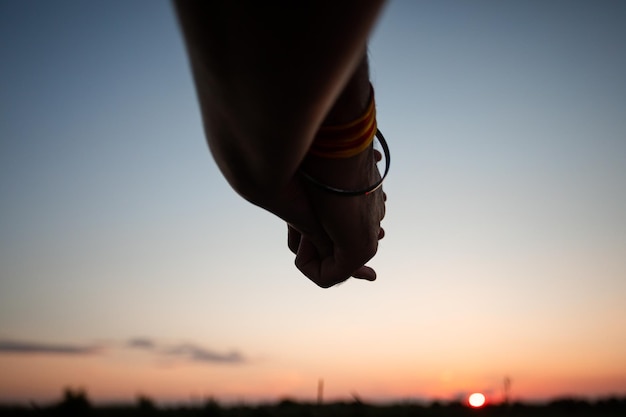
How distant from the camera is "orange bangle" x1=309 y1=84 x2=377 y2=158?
98 centimetres

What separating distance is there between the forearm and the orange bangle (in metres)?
0.24

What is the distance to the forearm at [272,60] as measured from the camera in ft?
1.77

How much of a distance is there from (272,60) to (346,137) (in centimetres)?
44

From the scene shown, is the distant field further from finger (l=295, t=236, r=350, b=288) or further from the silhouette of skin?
the silhouette of skin

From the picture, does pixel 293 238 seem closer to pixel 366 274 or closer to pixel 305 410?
pixel 366 274

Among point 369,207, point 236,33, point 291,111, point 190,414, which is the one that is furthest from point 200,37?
→ point 190,414

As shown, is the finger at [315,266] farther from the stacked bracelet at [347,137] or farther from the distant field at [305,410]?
the distant field at [305,410]

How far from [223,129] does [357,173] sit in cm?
48

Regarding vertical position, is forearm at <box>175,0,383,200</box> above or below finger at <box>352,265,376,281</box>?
above

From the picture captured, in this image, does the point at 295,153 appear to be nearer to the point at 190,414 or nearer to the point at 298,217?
the point at 298,217

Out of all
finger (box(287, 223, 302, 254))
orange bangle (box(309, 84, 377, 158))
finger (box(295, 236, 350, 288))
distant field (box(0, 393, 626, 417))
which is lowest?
distant field (box(0, 393, 626, 417))

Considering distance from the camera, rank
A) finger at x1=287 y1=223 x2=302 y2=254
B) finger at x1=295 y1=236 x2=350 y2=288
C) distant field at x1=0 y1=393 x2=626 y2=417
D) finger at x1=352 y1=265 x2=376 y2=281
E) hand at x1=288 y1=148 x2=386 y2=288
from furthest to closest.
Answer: distant field at x1=0 y1=393 x2=626 y2=417
finger at x1=352 y1=265 x2=376 y2=281
finger at x1=287 y1=223 x2=302 y2=254
finger at x1=295 y1=236 x2=350 y2=288
hand at x1=288 y1=148 x2=386 y2=288

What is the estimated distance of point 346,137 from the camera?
3.26 feet

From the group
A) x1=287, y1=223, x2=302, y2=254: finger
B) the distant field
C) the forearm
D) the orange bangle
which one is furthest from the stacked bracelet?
the distant field
